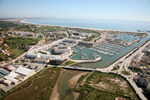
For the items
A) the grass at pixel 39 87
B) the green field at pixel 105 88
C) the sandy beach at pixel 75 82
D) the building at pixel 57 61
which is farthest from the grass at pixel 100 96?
the building at pixel 57 61

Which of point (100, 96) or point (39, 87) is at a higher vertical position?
point (100, 96)

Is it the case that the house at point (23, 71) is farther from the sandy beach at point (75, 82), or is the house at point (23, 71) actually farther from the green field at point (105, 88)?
the green field at point (105, 88)

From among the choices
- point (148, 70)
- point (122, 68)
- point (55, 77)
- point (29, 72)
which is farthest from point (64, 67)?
point (148, 70)

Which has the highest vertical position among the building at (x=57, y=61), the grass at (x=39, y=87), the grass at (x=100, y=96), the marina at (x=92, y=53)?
the marina at (x=92, y=53)

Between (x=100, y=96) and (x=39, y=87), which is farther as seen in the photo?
(x=39, y=87)

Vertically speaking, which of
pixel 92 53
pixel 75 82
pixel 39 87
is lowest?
pixel 39 87

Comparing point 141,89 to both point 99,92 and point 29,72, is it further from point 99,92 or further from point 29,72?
point 29,72

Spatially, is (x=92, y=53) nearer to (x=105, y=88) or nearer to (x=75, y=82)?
(x=75, y=82)

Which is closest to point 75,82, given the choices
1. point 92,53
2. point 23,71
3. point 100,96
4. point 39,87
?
point 100,96

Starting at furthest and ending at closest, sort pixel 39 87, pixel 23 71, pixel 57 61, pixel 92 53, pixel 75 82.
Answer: pixel 92 53 < pixel 57 61 < pixel 23 71 < pixel 75 82 < pixel 39 87
